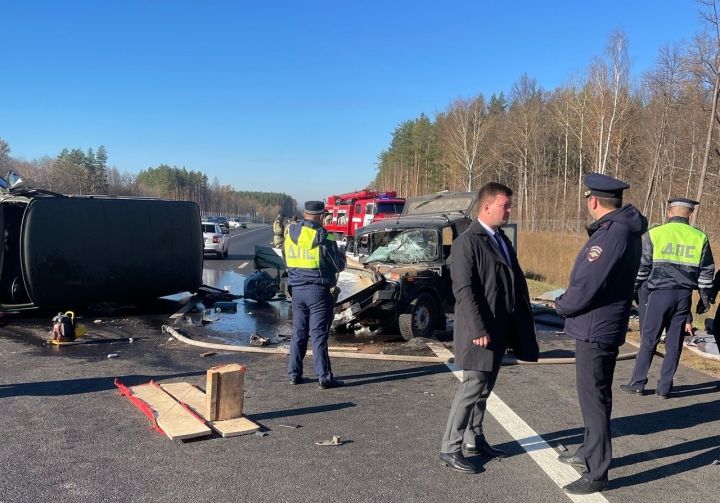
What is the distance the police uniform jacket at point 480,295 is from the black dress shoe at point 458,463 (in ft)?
2.13

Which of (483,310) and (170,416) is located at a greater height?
(483,310)

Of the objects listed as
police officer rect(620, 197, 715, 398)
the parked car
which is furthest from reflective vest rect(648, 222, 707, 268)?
the parked car

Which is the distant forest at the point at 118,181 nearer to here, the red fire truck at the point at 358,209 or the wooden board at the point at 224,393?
the red fire truck at the point at 358,209

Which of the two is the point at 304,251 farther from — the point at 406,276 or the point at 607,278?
the point at 607,278

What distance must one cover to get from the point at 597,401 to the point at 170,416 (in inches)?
133

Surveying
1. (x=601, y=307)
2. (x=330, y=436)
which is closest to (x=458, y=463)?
(x=330, y=436)

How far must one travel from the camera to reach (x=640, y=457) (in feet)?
13.7

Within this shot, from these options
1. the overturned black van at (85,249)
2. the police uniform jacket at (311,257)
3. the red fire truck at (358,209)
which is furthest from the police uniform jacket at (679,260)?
the red fire truck at (358,209)

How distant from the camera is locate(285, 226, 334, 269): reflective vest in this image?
5.80 meters

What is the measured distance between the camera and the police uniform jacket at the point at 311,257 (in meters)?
5.82

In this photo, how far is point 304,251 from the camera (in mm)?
5840

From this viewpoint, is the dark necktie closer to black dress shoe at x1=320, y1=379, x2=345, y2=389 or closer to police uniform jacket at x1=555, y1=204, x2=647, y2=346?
police uniform jacket at x1=555, y1=204, x2=647, y2=346

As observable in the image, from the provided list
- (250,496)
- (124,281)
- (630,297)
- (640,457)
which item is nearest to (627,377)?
(640,457)

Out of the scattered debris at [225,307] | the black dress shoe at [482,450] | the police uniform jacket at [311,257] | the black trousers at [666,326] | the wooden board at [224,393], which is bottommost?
the scattered debris at [225,307]
